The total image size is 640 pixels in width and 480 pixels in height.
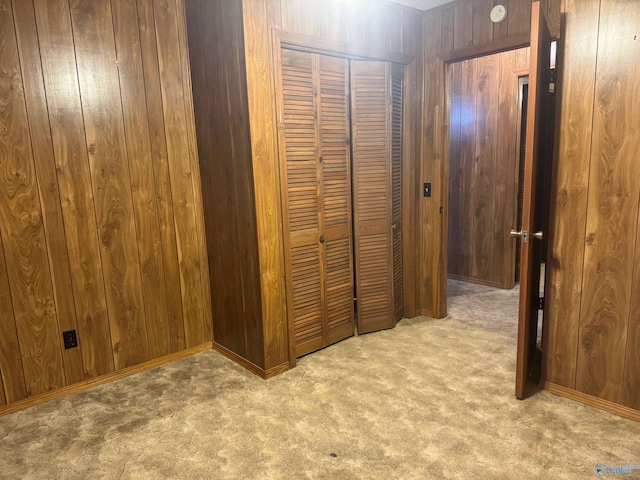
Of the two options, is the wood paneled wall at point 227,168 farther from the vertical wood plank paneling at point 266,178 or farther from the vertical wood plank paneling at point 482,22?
Answer: the vertical wood plank paneling at point 482,22

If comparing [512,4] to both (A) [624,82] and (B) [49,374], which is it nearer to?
(A) [624,82]

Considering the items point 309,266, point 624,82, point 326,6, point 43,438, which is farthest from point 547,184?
point 43,438

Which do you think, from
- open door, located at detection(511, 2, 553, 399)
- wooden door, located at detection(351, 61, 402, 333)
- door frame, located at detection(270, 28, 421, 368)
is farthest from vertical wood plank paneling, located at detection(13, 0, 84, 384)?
open door, located at detection(511, 2, 553, 399)

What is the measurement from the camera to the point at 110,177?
2617 millimetres

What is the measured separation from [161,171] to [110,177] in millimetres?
308

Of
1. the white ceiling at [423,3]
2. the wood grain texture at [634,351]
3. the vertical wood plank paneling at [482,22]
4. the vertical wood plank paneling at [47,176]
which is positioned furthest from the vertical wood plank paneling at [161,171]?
the wood grain texture at [634,351]

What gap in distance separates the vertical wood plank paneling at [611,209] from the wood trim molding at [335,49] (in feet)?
4.48

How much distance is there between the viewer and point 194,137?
2.93 m

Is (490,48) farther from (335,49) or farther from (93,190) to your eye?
(93,190)

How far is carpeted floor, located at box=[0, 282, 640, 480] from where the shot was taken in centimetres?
190

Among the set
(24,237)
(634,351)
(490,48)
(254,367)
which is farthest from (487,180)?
(24,237)

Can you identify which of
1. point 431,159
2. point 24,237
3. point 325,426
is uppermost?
point 431,159

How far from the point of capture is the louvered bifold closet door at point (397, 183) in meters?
3.25

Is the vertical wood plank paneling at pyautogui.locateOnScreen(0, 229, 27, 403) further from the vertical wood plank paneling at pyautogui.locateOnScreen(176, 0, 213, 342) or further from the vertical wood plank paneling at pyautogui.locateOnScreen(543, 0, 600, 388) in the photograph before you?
the vertical wood plank paneling at pyautogui.locateOnScreen(543, 0, 600, 388)
